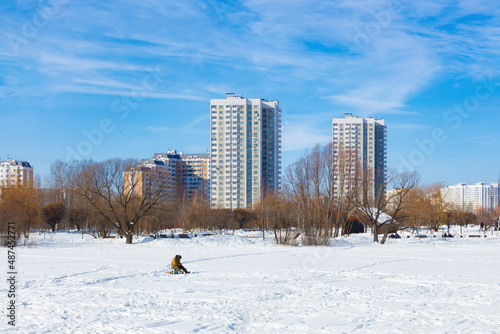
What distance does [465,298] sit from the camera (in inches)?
490

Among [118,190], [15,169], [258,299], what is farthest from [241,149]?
[258,299]

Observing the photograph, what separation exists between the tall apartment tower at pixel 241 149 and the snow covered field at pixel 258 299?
3885 inches

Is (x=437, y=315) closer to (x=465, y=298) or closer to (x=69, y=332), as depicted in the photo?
(x=465, y=298)

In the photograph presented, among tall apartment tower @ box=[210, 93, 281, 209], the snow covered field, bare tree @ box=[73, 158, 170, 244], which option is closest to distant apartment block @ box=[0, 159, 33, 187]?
tall apartment tower @ box=[210, 93, 281, 209]

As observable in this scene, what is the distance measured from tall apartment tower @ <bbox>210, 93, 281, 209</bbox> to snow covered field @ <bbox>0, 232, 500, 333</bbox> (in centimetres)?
9867

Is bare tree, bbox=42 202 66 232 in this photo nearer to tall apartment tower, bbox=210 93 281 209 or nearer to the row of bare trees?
the row of bare trees

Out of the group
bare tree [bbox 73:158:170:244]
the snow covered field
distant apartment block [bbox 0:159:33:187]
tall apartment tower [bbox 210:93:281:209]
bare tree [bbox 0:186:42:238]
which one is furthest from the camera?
distant apartment block [bbox 0:159:33:187]

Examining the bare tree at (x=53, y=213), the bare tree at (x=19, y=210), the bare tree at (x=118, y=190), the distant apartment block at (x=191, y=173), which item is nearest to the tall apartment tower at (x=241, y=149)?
the distant apartment block at (x=191, y=173)

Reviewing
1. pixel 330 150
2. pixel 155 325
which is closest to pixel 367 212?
pixel 330 150

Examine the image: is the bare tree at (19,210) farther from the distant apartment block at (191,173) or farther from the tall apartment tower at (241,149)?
the distant apartment block at (191,173)

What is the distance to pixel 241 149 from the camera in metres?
121

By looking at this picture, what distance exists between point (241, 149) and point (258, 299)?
108708mm

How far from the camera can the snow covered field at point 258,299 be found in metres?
9.49

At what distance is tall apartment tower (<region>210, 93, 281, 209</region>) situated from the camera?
392 ft
